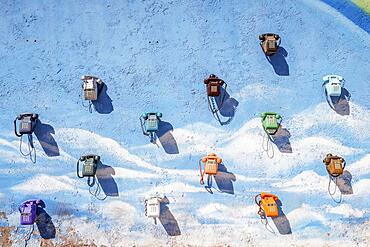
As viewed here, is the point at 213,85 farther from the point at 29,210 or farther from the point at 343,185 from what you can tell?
the point at 29,210

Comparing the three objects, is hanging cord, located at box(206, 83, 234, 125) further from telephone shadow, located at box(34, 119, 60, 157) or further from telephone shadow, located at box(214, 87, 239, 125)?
telephone shadow, located at box(34, 119, 60, 157)

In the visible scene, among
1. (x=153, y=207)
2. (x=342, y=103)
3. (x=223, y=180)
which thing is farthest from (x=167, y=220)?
(x=342, y=103)

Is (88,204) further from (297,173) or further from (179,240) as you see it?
(297,173)

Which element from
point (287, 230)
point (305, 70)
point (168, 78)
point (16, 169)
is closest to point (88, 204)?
point (16, 169)

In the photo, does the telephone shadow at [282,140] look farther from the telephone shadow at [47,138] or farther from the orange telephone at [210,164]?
the telephone shadow at [47,138]

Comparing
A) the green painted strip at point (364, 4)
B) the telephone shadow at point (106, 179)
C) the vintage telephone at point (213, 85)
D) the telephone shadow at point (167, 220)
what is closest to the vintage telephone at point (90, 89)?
the telephone shadow at point (106, 179)

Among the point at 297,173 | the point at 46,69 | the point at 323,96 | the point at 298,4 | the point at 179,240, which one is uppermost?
the point at 298,4
